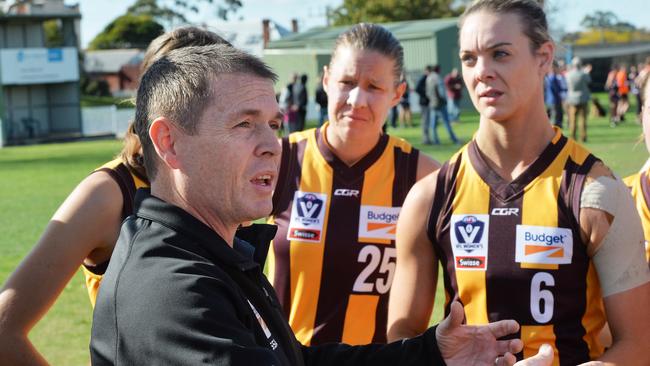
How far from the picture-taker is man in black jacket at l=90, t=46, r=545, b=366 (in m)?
1.94

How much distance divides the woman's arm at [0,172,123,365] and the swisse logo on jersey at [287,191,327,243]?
118 centimetres

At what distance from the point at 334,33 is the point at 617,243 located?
1919 inches

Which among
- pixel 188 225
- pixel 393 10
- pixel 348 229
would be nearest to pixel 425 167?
pixel 348 229

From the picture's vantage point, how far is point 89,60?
76750 mm

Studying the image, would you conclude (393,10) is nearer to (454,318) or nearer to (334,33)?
(334,33)

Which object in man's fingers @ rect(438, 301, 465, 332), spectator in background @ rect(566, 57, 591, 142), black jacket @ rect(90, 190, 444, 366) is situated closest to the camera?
black jacket @ rect(90, 190, 444, 366)

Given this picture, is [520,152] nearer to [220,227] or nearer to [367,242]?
[367,242]

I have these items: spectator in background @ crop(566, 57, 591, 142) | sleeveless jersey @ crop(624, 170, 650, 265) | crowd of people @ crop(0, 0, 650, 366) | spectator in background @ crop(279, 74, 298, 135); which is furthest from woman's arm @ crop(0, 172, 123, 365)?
spectator in background @ crop(279, 74, 298, 135)

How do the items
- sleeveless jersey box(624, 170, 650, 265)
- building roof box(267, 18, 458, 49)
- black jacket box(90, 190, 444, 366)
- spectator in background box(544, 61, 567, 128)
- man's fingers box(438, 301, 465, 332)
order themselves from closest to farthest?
black jacket box(90, 190, 444, 366)
man's fingers box(438, 301, 465, 332)
sleeveless jersey box(624, 170, 650, 265)
spectator in background box(544, 61, 567, 128)
building roof box(267, 18, 458, 49)

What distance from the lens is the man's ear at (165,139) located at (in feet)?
7.35

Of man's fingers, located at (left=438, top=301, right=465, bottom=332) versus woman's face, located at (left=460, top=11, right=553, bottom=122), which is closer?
man's fingers, located at (left=438, top=301, right=465, bottom=332)

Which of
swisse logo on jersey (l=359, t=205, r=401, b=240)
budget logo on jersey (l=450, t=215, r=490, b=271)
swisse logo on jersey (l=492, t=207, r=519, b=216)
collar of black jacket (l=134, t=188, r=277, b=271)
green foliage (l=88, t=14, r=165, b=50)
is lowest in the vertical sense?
swisse logo on jersey (l=359, t=205, r=401, b=240)

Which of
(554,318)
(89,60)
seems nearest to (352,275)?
(554,318)

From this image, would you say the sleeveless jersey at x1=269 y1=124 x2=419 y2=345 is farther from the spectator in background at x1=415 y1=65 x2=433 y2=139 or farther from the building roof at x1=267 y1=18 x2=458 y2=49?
the building roof at x1=267 y1=18 x2=458 y2=49
